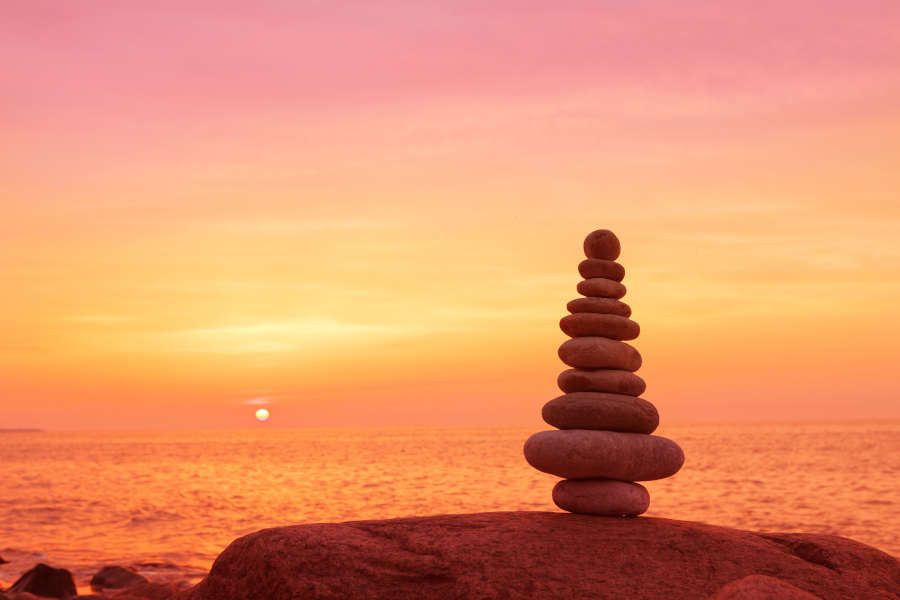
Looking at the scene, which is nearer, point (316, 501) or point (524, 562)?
point (524, 562)

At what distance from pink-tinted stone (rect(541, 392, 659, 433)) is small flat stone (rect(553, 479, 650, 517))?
683mm

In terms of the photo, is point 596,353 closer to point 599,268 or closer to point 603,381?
point 603,381

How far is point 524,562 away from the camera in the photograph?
10.9 meters

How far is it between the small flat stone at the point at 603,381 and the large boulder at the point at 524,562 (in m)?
1.56

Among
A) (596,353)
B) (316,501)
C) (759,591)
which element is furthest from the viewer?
(316,501)

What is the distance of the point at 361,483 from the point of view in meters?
65.5

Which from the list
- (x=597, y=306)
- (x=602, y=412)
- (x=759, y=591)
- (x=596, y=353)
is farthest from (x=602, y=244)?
(x=759, y=591)

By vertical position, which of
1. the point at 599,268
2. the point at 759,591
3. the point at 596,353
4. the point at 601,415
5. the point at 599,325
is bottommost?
the point at 759,591

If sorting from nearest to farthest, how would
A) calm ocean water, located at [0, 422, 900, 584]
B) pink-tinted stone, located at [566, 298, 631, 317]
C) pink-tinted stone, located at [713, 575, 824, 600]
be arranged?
pink-tinted stone, located at [713, 575, 824, 600] < pink-tinted stone, located at [566, 298, 631, 317] < calm ocean water, located at [0, 422, 900, 584]

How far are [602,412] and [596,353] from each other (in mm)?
726

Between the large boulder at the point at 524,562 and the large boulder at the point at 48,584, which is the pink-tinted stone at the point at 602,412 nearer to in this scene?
the large boulder at the point at 524,562

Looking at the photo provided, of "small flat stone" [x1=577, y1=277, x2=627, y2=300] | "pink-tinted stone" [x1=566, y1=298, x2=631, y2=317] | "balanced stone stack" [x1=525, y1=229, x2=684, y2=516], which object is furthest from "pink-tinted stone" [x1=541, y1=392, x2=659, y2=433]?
"small flat stone" [x1=577, y1=277, x2=627, y2=300]

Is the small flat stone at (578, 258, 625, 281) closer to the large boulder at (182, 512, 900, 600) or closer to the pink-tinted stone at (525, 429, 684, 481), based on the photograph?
the pink-tinted stone at (525, 429, 684, 481)

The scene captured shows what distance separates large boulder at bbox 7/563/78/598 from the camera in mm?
20672
